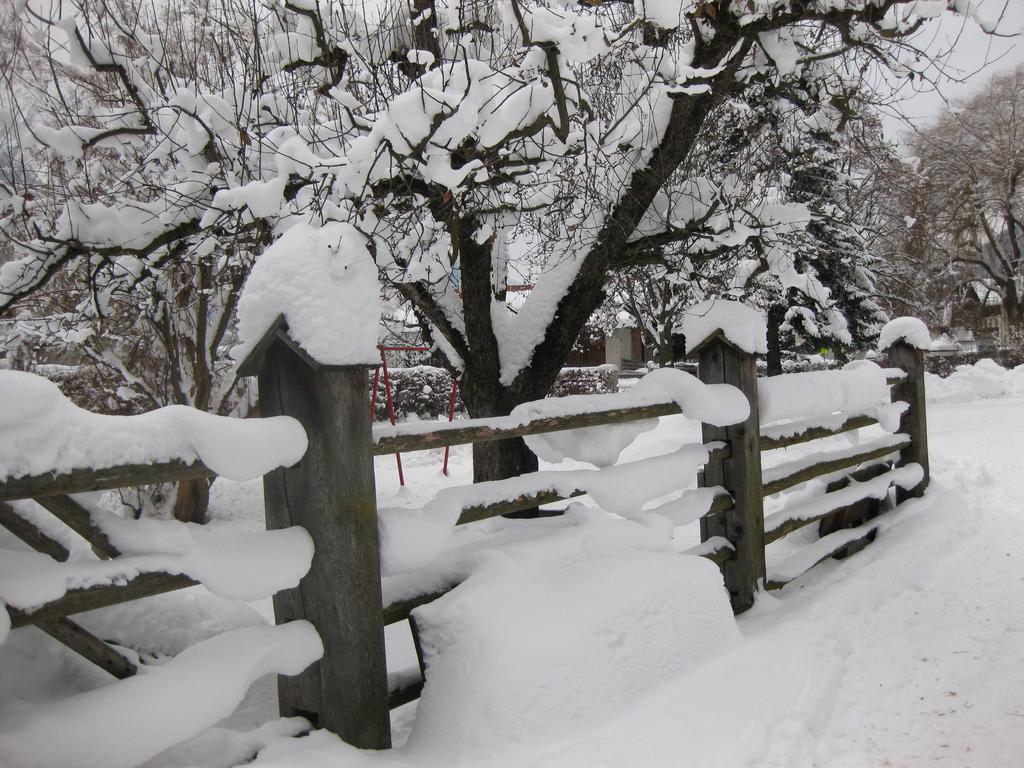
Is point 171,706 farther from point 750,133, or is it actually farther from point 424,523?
point 750,133

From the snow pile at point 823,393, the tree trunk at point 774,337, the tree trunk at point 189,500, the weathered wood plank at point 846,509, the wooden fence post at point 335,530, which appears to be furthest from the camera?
the tree trunk at point 774,337

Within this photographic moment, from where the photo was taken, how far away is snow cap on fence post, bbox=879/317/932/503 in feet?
20.0

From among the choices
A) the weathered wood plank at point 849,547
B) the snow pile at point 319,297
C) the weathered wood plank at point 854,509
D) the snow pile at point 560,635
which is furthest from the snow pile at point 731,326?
the snow pile at point 319,297

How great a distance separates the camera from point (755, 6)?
3588 millimetres

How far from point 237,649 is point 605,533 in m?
1.55

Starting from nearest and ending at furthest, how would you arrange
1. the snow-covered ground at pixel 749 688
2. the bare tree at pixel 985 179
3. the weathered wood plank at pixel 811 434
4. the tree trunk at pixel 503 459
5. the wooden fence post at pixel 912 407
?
the snow-covered ground at pixel 749 688, the weathered wood plank at pixel 811 434, the tree trunk at pixel 503 459, the wooden fence post at pixel 912 407, the bare tree at pixel 985 179

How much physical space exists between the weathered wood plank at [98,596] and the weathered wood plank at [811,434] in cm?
337

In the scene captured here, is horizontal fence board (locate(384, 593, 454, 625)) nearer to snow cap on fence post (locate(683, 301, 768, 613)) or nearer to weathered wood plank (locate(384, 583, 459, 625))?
Answer: weathered wood plank (locate(384, 583, 459, 625))

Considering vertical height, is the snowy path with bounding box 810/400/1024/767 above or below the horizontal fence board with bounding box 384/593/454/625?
below

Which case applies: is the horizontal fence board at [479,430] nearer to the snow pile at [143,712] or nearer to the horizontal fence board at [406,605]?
the horizontal fence board at [406,605]

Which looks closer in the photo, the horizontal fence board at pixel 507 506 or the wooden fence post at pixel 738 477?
the horizontal fence board at pixel 507 506

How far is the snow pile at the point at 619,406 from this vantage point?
10.0ft

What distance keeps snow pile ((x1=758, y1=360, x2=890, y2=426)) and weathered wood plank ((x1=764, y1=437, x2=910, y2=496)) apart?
0.33 meters

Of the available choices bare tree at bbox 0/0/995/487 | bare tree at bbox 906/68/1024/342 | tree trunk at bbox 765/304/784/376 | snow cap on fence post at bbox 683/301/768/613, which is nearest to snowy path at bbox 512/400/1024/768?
snow cap on fence post at bbox 683/301/768/613
